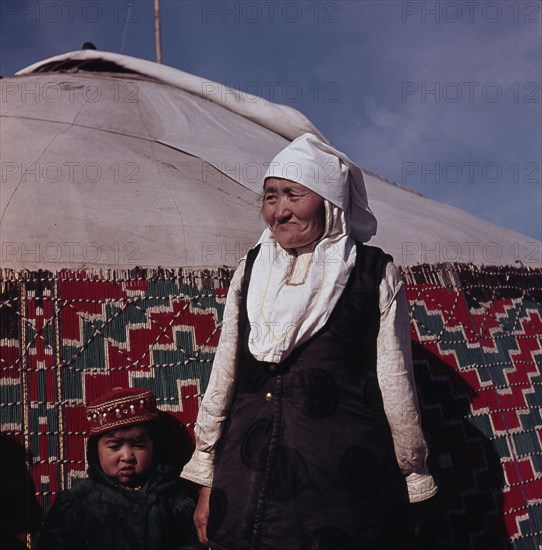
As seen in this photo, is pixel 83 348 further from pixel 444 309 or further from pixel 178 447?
pixel 444 309

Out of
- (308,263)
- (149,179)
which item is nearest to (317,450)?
(308,263)

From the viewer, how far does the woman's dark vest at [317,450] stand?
1039 millimetres

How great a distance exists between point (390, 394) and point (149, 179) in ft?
5.38

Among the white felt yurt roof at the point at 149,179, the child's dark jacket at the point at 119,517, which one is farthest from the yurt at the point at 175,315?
the child's dark jacket at the point at 119,517

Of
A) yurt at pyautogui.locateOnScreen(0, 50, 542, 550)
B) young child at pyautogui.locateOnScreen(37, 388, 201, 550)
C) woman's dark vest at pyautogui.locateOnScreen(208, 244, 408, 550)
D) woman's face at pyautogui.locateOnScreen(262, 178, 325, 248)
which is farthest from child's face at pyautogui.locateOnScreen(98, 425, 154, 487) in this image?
woman's face at pyautogui.locateOnScreen(262, 178, 325, 248)

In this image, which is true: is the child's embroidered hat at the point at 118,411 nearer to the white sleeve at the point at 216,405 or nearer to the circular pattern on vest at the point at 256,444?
the white sleeve at the point at 216,405

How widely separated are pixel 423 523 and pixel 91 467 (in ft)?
3.02

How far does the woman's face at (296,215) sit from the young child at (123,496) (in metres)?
0.57

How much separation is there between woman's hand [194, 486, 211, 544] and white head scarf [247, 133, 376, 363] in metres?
0.29

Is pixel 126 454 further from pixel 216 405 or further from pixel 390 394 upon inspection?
pixel 390 394

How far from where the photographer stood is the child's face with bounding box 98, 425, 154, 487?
1446mm

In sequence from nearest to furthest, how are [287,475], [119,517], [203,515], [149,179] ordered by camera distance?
[287,475] < [203,515] < [119,517] < [149,179]

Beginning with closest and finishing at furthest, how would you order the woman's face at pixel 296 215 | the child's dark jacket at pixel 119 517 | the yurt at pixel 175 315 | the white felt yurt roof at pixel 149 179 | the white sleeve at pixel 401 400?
the white sleeve at pixel 401 400 < the woman's face at pixel 296 215 < the child's dark jacket at pixel 119 517 < the yurt at pixel 175 315 < the white felt yurt roof at pixel 149 179

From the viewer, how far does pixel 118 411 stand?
1.47 meters
